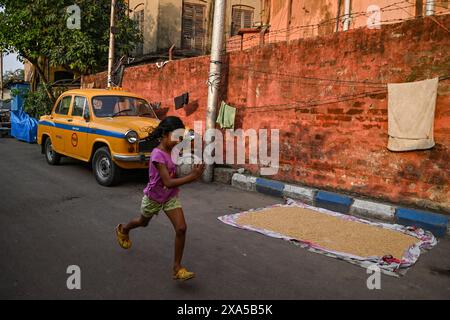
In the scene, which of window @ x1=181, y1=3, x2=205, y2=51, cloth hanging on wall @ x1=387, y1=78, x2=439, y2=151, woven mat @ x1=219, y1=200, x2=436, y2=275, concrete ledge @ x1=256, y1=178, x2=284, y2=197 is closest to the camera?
woven mat @ x1=219, y1=200, x2=436, y2=275

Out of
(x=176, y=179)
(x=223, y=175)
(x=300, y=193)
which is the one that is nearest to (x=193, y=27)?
(x=223, y=175)

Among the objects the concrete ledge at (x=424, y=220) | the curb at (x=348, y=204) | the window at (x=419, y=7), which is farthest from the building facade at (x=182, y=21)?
the concrete ledge at (x=424, y=220)

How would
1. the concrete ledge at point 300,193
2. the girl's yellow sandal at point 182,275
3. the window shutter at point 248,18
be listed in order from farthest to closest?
the window shutter at point 248,18 < the concrete ledge at point 300,193 < the girl's yellow sandal at point 182,275

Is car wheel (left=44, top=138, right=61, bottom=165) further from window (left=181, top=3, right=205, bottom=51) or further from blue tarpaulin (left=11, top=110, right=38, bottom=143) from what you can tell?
window (left=181, top=3, right=205, bottom=51)

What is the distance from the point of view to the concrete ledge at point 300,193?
6.89m

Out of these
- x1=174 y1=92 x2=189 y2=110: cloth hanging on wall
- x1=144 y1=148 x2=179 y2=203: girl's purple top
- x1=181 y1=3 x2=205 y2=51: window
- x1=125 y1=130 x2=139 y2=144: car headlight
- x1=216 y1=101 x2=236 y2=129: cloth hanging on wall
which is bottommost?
x1=144 y1=148 x2=179 y2=203: girl's purple top

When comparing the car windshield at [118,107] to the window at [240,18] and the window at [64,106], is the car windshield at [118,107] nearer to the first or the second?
the window at [64,106]

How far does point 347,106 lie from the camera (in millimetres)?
6715

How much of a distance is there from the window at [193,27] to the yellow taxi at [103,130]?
12.3m

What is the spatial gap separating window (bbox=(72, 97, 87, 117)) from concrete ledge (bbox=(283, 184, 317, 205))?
473 centimetres

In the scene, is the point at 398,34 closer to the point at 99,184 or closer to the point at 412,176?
the point at 412,176

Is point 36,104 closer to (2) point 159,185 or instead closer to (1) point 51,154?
(1) point 51,154

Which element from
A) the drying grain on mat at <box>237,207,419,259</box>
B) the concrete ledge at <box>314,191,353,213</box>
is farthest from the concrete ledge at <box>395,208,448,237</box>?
the concrete ledge at <box>314,191,353,213</box>

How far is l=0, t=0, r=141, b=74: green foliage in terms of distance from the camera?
49.8 feet
